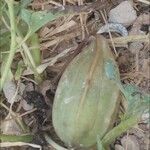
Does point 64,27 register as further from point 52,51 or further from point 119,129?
point 119,129

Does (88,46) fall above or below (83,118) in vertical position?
above

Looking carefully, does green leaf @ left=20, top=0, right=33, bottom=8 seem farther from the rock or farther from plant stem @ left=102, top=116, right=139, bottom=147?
plant stem @ left=102, top=116, right=139, bottom=147

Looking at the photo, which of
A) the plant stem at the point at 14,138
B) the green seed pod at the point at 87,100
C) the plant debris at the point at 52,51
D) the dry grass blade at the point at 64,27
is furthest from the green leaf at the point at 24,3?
the plant stem at the point at 14,138

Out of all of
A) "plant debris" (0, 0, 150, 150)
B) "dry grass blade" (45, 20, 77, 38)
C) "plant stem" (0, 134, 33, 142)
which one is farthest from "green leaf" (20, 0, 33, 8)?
"plant stem" (0, 134, 33, 142)

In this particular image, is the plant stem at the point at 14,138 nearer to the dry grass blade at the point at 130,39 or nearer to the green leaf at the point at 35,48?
the green leaf at the point at 35,48

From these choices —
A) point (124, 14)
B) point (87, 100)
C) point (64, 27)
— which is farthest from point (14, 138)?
point (124, 14)

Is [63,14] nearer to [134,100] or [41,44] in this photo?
[41,44]

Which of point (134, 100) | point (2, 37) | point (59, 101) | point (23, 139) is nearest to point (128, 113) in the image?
point (134, 100)

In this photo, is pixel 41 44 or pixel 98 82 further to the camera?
pixel 41 44
